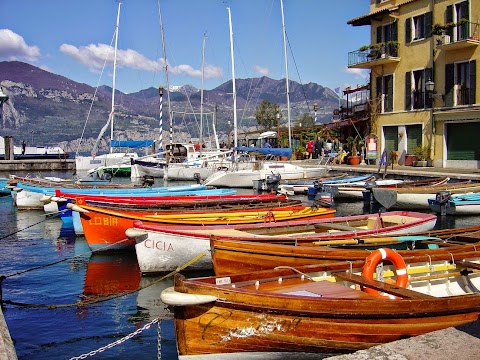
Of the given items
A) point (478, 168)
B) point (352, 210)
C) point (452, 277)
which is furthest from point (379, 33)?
point (452, 277)

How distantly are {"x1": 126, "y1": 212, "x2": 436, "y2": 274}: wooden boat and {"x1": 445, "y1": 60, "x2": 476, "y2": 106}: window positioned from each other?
18.7 meters

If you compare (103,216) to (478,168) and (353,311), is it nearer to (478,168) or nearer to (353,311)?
(353,311)

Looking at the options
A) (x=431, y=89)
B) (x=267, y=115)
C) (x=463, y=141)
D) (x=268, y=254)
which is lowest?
(x=268, y=254)

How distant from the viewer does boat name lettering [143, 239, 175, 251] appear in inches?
465

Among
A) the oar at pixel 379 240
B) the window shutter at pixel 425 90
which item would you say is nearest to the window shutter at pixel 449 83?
the window shutter at pixel 425 90

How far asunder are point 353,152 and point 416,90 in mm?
6405

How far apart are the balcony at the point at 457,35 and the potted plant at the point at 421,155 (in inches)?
231

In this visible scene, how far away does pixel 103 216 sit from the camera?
14.3 meters

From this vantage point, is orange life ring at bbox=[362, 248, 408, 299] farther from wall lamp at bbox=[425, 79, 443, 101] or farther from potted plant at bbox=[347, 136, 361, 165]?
potted plant at bbox=[347, 136, 361, 165]

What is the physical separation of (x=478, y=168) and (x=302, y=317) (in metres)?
26.0

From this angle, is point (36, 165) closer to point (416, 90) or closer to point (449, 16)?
point (416, 90)

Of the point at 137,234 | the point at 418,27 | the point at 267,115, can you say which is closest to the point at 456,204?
the point at 137,234

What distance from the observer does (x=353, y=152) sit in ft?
122

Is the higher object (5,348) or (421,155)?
(421,155)
